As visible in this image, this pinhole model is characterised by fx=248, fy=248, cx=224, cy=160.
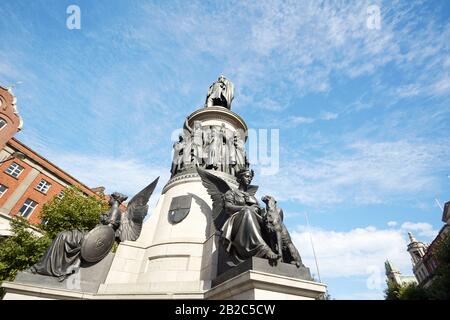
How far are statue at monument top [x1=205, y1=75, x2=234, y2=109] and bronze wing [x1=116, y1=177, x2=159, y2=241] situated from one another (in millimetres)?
7368

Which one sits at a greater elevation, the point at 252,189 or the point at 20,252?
the point at 20,252

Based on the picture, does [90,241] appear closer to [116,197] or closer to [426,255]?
[116,197]

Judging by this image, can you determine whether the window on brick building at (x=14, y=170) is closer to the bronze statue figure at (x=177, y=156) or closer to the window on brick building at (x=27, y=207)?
the window on brick building at (x=27, y=207)

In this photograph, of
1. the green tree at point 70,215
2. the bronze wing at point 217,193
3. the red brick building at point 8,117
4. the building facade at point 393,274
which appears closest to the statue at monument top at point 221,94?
the bronze wing at point 217,193

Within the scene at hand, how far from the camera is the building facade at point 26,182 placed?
28.5 m

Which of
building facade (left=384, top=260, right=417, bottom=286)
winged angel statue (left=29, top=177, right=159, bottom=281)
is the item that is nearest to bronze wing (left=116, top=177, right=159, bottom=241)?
winged angel statue (left=29, top=177, right=159, bottom=281)

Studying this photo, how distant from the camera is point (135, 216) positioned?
861 cm

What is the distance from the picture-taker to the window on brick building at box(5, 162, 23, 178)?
97.8 ft

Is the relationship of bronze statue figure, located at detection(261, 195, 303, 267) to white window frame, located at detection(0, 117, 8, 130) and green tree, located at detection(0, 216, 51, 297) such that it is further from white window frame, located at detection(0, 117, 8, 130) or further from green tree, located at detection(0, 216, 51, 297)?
white window frame, located at detection(0, 117, 8, 130)

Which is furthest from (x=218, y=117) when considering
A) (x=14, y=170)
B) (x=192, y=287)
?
(x=14, y=170)

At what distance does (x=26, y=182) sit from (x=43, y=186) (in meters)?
→ 2.22

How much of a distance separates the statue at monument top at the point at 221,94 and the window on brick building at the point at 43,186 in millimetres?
29045
